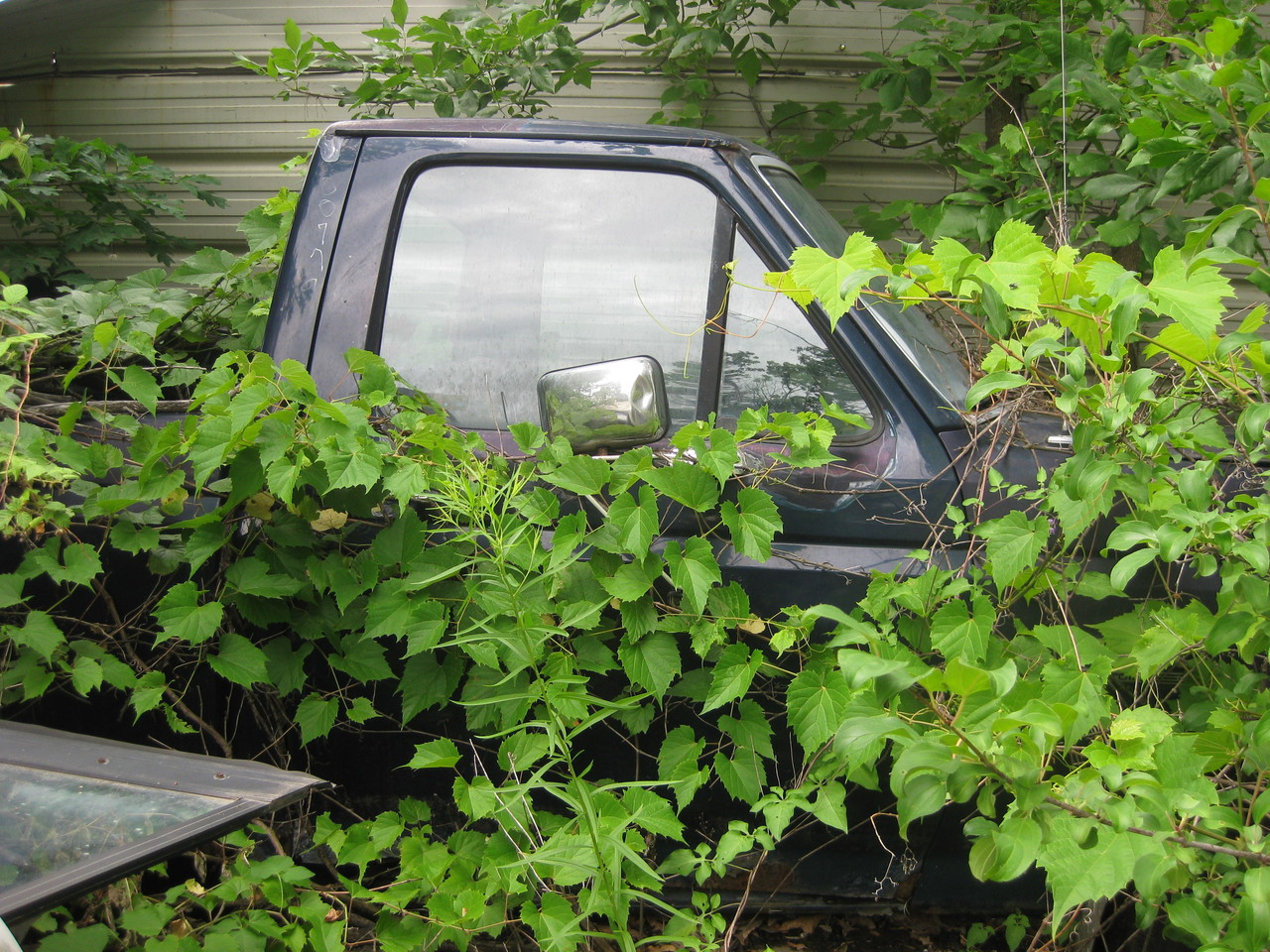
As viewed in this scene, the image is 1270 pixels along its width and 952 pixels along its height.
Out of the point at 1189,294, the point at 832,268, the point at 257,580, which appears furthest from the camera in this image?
the point at 257,580

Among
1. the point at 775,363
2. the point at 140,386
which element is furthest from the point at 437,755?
the point at 775,363

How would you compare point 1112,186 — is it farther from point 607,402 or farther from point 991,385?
point 607,402

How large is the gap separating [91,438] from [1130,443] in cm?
215

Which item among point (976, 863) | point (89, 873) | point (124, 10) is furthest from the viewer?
point (124, 10)

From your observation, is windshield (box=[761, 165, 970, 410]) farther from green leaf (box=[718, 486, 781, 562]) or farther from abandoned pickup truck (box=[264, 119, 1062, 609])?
green leaf (box=[718, 486, 781, 562])

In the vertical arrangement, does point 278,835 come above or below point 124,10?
below

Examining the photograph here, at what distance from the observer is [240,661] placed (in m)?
2.07

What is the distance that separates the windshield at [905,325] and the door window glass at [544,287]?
0.28m

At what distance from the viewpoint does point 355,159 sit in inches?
93.7

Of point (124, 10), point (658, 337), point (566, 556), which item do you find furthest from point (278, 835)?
point (124, 10)

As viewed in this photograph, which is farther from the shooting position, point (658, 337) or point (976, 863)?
point (658, 337)

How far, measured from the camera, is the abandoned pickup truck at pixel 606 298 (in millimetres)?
2170

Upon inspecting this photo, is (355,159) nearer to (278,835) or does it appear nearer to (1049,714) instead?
(278,835)

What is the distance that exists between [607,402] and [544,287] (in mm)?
505
